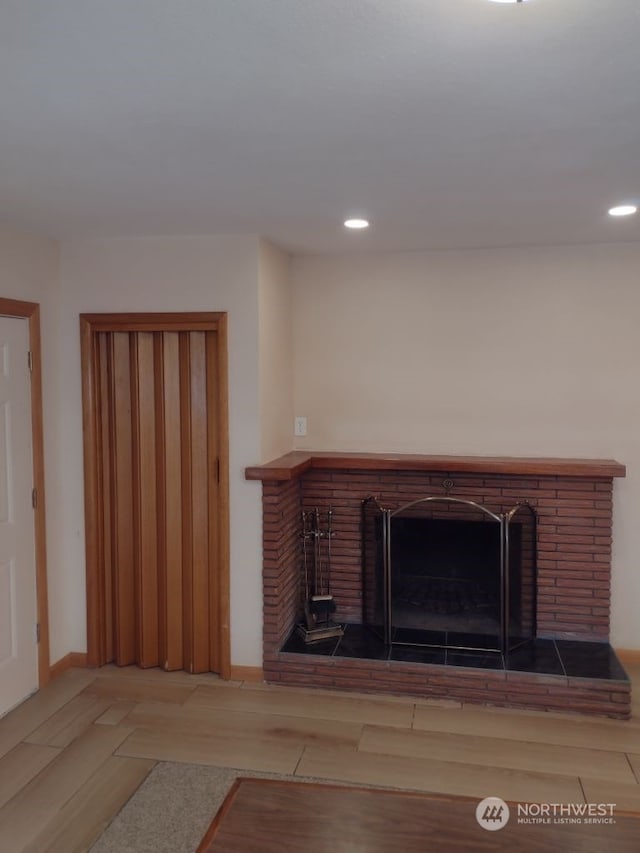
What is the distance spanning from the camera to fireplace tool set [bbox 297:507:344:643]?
13.1 feet

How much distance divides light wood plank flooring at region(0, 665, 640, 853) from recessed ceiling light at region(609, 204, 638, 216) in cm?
236

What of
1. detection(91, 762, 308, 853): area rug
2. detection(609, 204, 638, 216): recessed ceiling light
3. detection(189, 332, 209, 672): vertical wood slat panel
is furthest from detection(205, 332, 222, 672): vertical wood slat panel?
detection(609, 204, 638, 216): recessed ceiling light

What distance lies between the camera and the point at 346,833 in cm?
170

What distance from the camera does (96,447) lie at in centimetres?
386

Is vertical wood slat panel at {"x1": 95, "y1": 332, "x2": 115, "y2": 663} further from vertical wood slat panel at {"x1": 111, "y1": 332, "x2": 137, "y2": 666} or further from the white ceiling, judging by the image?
the white ceiling

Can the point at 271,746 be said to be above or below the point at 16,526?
below

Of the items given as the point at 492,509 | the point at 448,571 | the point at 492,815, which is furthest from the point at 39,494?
the point at 492,815

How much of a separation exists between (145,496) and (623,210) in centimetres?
276

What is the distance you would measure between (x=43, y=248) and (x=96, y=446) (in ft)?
3.53

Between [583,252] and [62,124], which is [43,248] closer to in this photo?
[62,124]

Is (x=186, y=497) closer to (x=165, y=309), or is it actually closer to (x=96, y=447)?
(x=96, y=447)

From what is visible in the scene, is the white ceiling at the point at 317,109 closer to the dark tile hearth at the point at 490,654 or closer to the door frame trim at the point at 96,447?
the door frame trim at the point at 96,447

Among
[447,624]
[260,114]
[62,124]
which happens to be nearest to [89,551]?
[447,624]

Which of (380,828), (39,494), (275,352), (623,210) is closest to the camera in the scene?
(380,828)
